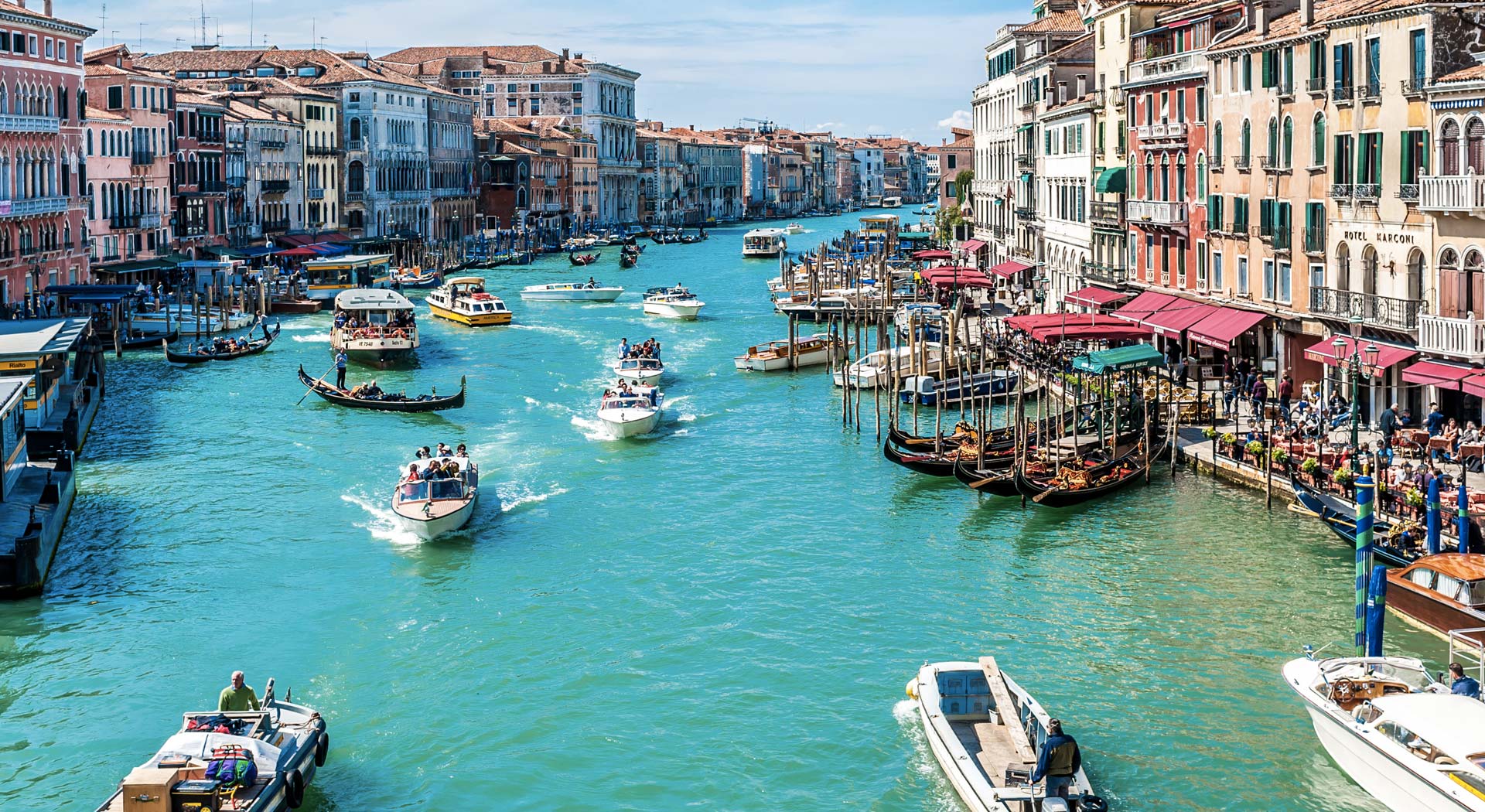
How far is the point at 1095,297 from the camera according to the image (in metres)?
39.9

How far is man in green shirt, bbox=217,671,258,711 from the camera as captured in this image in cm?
1561

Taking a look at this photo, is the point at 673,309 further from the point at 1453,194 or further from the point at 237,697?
the point at 237,697

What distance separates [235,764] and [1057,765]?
22.4 ft

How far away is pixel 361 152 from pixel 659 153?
55.8m

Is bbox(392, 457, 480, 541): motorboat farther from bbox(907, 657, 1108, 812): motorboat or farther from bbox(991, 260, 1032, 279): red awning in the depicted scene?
bbox(991, 260, 1032, 279): red awning

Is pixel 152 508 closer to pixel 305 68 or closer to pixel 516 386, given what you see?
pixel 516 386

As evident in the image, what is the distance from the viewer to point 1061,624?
20.0 metres

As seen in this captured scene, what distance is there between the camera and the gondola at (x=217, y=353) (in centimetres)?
4428

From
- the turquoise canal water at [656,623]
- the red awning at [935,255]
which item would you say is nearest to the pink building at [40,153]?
the turquoise canal water at [656,623]

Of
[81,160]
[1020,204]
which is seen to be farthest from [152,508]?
[1020,204]

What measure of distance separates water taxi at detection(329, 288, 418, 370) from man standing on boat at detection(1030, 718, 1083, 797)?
3297 cm

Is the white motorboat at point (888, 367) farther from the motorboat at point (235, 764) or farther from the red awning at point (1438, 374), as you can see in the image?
the motorboat at point (235, 764)

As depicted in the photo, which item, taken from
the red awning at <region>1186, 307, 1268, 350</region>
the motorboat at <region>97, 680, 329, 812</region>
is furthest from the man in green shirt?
the red awning at <region>1186, 307, 1268, 350</region>

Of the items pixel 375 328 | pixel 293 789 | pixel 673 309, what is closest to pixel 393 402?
pixel 375 328
